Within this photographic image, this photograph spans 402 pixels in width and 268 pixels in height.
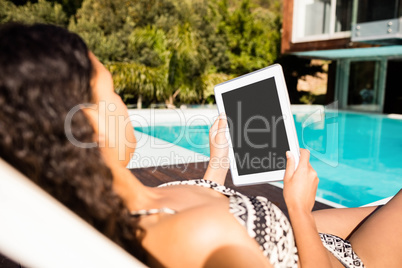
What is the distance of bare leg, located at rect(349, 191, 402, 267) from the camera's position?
1.49 m

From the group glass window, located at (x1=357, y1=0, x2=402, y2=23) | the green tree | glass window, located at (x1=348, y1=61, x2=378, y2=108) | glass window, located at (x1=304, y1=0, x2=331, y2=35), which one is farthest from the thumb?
the green tree

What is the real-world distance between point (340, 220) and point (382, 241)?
0.99ft

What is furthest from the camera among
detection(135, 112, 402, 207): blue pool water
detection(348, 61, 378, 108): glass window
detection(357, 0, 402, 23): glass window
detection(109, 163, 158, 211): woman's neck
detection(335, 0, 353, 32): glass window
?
detection(348, 61, 378, 108): glass window

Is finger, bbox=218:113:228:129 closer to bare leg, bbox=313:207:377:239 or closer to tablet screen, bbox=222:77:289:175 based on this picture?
tablet screen, bbox=222:77:289:175

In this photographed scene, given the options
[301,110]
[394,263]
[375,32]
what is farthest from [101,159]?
[301,110]

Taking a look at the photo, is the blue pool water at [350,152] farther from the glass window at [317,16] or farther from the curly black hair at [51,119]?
the curly black hair at [51,119]

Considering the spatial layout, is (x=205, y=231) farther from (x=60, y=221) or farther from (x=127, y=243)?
(x=60, y=221)

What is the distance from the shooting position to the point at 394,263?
1.49m

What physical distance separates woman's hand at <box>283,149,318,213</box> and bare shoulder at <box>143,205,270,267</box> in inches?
10.6

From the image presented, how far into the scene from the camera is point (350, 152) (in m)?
7.89

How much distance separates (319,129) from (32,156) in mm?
11641

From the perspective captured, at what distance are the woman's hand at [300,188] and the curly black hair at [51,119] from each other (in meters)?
0.64

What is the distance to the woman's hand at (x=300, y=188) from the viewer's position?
47.7 inches

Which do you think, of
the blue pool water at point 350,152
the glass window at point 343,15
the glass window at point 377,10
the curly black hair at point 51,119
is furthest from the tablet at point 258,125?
the glass window at point 343,15
